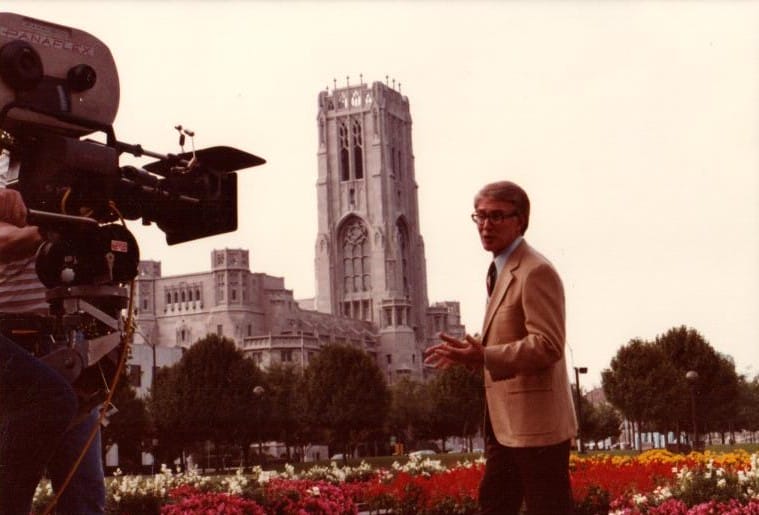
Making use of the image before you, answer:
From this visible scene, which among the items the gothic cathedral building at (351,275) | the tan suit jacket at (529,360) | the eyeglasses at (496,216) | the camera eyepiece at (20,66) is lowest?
the tan suit jacket at (529,360)

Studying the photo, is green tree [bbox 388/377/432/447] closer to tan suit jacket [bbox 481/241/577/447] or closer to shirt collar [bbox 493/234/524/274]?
shirt collar [bbox 493/234/524/274]

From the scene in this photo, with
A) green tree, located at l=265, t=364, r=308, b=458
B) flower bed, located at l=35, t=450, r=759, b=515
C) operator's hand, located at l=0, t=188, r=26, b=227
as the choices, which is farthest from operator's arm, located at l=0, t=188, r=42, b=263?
green tree, located at l=265, t=364, r=308, b=458

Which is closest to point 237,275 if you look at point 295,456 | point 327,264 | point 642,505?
point 327,264

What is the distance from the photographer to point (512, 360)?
573 centimetres

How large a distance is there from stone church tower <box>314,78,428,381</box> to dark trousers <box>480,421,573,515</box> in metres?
147

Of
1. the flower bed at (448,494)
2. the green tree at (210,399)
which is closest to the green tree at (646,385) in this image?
the green tree at (210,399)

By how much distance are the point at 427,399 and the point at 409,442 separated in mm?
17516

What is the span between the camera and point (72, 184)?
5.16 metres

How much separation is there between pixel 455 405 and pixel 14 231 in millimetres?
90312

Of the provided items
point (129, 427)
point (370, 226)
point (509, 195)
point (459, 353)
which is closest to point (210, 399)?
point (129, 427)

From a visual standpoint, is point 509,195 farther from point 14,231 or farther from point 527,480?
point 14,231

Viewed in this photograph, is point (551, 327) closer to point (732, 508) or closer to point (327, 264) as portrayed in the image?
point (732, 508)

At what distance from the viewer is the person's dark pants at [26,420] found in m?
5.06

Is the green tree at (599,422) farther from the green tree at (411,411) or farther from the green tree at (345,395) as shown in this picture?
the green tree at (345,395)
